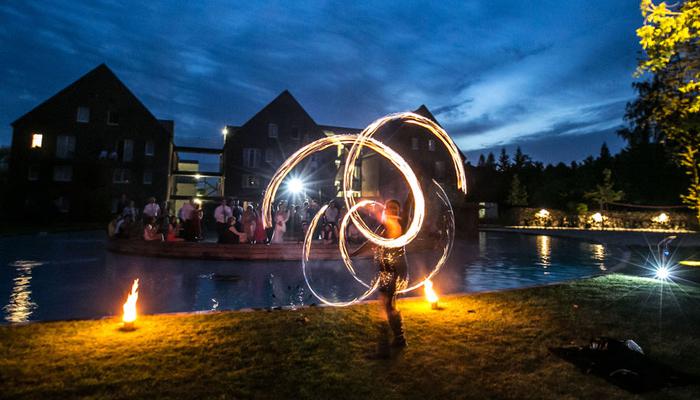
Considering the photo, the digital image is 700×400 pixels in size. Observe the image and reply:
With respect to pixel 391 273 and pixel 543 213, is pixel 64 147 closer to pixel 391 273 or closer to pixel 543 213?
pixel 391 273

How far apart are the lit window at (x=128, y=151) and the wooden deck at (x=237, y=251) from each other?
3232 centimetres

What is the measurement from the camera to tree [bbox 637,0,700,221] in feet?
A: 33.9

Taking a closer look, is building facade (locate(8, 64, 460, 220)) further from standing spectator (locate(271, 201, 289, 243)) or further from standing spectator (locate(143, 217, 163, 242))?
standing spectator (locate(143, 217, 163, 242))

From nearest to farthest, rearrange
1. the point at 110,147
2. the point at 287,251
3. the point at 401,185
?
the point at 287,251 < the point at 401,185 < the point at 110,147

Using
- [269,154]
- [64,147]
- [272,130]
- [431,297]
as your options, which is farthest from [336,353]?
[64,147]

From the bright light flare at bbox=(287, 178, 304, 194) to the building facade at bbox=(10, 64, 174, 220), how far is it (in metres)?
15.1

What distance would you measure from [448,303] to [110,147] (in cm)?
4595

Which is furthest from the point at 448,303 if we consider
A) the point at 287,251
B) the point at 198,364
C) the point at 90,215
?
the point at 90,215

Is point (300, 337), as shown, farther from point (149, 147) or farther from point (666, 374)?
point (149, 147)

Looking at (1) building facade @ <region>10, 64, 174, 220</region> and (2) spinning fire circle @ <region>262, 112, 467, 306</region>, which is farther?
(1) building facade @ <region>10, 64, 174, 220</region>

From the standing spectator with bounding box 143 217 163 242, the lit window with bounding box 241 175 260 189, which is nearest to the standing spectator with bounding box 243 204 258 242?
the standing spectator with bounding box 143 217 163 242

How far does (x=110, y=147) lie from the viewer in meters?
43.0

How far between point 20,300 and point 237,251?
7729 mm

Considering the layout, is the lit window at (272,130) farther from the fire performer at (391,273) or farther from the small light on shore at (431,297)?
the fire performer at (391,273)
